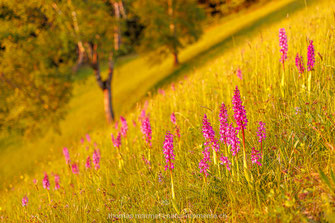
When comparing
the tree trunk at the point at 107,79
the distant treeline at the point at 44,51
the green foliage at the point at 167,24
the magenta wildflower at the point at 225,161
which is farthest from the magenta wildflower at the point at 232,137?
the green foliage at the point at 167,24

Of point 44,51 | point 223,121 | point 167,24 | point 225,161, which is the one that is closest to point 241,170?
point 225,161

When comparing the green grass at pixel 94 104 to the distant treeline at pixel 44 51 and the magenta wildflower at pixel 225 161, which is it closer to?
the distant treeline at pixel 44 51

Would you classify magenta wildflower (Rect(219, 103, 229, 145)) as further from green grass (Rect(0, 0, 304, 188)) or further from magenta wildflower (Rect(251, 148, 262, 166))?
green grass (Rect(0, 0, 304, 188))

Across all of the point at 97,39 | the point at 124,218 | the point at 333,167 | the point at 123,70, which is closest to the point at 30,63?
the point at 97,39

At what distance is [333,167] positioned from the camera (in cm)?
254

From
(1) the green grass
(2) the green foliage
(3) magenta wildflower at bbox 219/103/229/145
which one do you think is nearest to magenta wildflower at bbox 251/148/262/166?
(3) magenta wildflower at bbox 219/103/229/145

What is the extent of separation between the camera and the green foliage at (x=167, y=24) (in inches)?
971

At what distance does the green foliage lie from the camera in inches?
971

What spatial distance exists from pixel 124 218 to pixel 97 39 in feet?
47.0

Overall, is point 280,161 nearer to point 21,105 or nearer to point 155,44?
point 21,105

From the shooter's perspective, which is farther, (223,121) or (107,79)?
(107,79)

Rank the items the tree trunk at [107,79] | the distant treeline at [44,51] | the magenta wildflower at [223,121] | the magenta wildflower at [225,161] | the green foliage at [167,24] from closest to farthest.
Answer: the magenta wildflower at [223,121] < the magenta wildflower at [225,161] < the distant treeline at [44,51] < the tree trunk at [107,79] < the green foliage at [167,24]

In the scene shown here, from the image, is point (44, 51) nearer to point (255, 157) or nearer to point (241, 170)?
point (241, 170)

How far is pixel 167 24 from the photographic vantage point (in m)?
24.7
